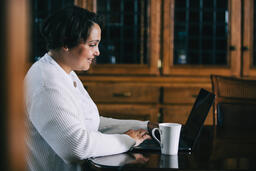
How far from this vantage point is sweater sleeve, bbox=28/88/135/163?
875 millimetres

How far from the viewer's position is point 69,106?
36.6 inches

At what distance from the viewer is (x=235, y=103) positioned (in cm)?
162

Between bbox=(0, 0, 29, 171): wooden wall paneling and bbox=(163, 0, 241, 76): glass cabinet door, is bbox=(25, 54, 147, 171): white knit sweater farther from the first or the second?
bbox=(163, 0, 241, 76): glass cabinet door

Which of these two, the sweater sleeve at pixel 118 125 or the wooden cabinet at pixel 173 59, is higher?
the wooden cabinet at pixel 173 59

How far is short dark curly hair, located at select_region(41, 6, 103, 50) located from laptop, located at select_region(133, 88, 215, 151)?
437mm

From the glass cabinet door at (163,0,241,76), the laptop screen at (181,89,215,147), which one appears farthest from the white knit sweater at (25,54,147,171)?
the glass cabinet door at (163,0,241,76)

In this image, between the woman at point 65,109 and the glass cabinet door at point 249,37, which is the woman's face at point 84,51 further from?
the glass cabinet door at point 249,37

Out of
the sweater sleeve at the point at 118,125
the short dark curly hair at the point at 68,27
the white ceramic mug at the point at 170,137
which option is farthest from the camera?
the sweater sleeve at the point at 118,125

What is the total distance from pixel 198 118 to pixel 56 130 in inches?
18.1

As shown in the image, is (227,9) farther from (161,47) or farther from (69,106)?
(69,106)

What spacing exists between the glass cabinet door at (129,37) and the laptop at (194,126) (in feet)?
5.22

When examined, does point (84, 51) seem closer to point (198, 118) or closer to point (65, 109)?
point (65, 109)

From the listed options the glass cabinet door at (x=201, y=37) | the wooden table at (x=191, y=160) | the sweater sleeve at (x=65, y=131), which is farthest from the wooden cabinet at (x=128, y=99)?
the sweater sleeve at (x=65, y=131)

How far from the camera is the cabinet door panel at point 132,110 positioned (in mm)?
2631
